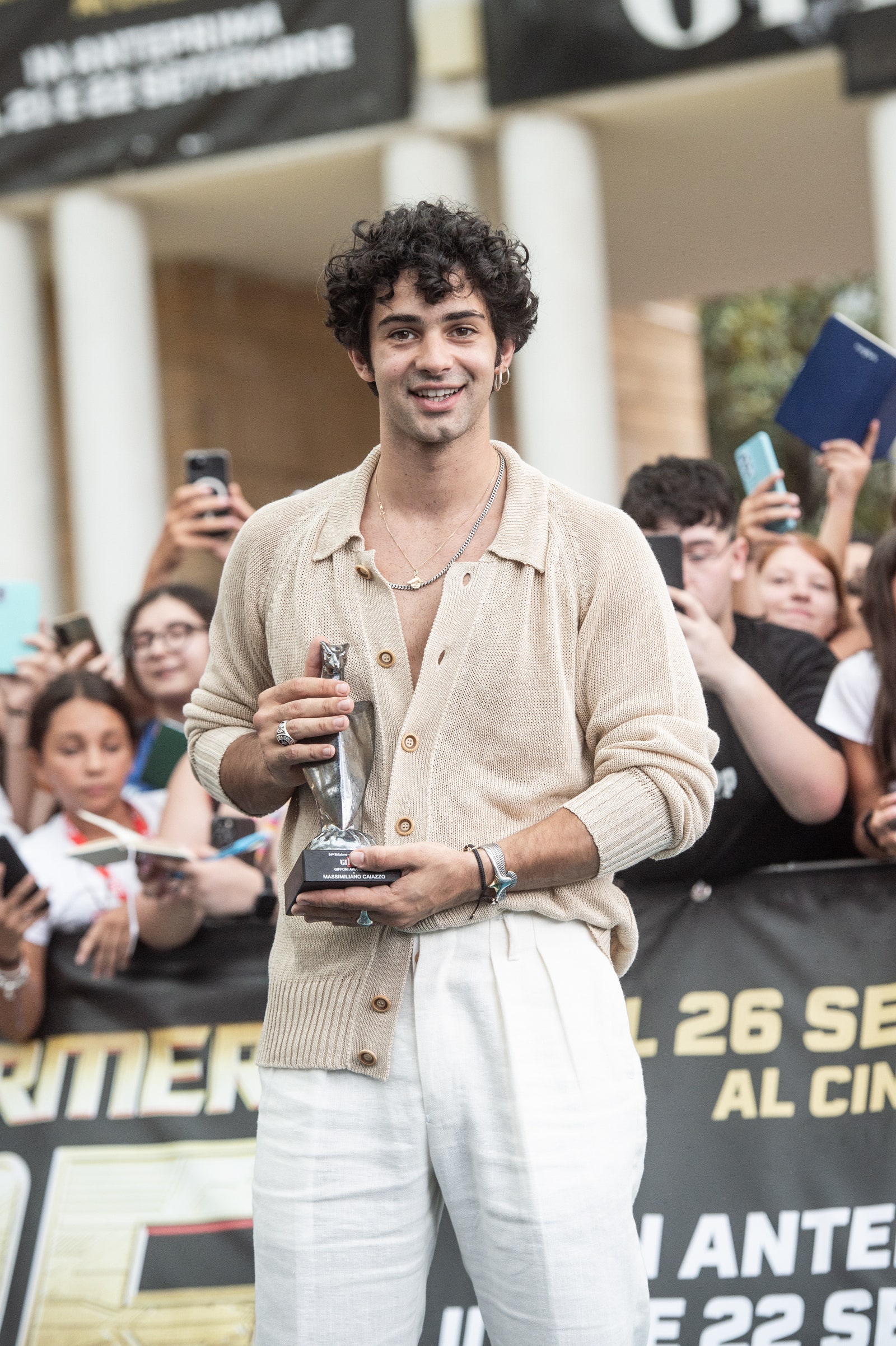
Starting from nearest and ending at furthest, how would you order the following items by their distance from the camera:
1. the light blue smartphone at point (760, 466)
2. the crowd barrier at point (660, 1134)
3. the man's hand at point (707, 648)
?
the man's hand at point (707, 648)
the crowd barrier at point (660, 1134)
the light blue smartphone at point (760, 466)

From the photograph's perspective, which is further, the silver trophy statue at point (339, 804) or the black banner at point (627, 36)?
the black banner at point (627, 36)

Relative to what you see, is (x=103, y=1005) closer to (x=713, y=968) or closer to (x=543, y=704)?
(x=713, y=968)

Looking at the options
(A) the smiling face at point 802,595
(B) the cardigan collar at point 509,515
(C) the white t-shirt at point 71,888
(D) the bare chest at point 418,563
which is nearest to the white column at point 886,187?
(A) the smiling face at point 802,595

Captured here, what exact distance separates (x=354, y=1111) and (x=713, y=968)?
4.86 ft

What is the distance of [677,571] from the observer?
328cm

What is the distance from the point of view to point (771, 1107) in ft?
11.3

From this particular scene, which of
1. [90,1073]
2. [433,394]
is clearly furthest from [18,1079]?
[433,394]

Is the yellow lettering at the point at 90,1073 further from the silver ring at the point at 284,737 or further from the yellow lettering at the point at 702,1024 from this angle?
the silver ring at the point at 284,737

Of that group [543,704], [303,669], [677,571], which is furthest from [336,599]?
[677,571]

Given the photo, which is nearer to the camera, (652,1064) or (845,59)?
(652,1064)

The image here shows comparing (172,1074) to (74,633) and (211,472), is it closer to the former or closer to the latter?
(74,633)

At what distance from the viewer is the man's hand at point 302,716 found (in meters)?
2.18

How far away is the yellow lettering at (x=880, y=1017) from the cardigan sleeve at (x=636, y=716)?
131cm

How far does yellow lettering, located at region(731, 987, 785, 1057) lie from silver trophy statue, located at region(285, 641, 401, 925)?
1497mm
